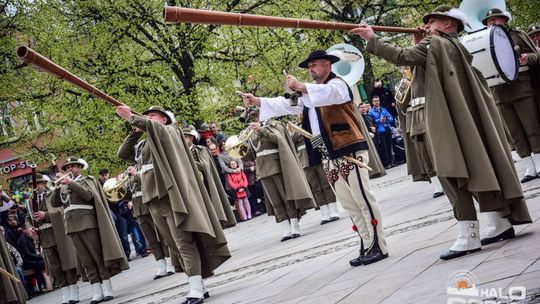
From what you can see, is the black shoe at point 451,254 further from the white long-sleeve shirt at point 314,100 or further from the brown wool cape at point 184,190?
the brown wool cape at point 184,190

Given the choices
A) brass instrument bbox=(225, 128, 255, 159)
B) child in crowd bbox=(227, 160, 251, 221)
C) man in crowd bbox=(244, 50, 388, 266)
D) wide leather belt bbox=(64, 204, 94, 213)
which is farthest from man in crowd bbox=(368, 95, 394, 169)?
man in crowd bbox=(244, 50, 388, 266)

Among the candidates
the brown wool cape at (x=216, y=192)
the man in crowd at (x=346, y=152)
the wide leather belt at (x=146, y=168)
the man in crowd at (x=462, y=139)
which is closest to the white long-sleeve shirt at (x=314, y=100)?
the man in crowd at (x=346, y=152)

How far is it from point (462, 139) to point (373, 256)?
5.14ft

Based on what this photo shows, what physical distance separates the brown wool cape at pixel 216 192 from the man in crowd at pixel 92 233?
169 centimetres

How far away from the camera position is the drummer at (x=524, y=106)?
1079 cm

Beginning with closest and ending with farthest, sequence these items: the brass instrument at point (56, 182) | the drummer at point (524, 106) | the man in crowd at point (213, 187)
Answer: the drummer at point (524, 106) → the man in crowd at point (213, 187) → the brass instrument at point (56, 182)

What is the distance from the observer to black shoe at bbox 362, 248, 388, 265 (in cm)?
767

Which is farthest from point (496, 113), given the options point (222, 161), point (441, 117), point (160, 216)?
point (222, 161)

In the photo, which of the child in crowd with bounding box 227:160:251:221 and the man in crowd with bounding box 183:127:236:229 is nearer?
the man in crowd with bounding box 183:127:236:229

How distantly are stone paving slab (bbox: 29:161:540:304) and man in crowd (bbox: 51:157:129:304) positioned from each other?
0.41 metres

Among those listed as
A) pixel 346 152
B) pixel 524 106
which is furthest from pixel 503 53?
pixel 524 106

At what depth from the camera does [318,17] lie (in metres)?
28.4

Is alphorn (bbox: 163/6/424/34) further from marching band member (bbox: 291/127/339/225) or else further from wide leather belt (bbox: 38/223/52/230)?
wide leather belt (bbox: 38/223/52/230)

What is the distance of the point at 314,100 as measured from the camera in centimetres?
745
